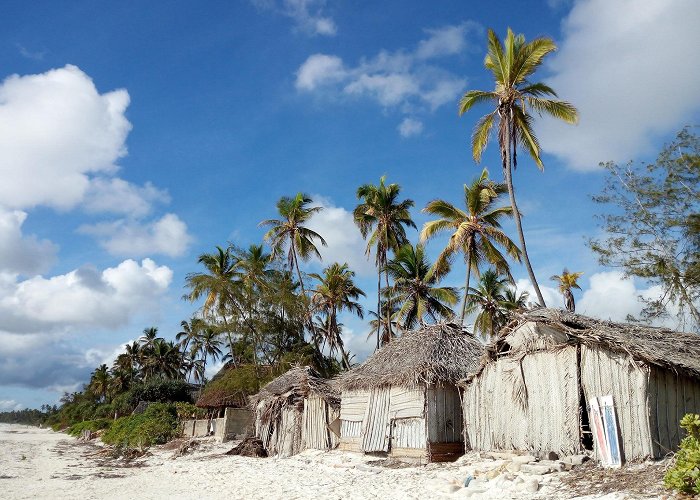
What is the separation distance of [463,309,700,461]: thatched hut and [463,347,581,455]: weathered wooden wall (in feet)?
0.07

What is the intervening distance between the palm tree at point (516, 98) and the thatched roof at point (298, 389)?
7496 mm

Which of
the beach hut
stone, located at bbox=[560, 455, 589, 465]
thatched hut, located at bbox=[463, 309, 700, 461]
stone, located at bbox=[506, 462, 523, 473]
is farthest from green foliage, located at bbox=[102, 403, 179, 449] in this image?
stone, located at bbox=[560, 455, 589, 465]

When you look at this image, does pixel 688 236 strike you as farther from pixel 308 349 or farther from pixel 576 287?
A: pixel 308 349

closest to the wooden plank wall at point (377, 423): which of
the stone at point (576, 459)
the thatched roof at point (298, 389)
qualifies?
the thatched roof at point (298, 389)

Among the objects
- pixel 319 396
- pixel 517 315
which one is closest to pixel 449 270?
pixel 319 396

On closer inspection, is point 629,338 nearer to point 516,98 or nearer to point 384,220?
point 516,98

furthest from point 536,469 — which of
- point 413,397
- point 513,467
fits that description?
point 413,397

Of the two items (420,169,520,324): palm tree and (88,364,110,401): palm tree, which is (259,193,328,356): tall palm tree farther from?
(88,364,110,401): palm tree

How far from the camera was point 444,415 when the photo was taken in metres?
14.9

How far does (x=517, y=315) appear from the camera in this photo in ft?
41.0

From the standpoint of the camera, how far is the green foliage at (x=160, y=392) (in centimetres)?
4219

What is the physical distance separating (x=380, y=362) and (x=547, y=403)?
237 inches

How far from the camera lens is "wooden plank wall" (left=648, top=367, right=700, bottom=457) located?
10.1m

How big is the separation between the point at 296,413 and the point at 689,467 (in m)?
14.6
